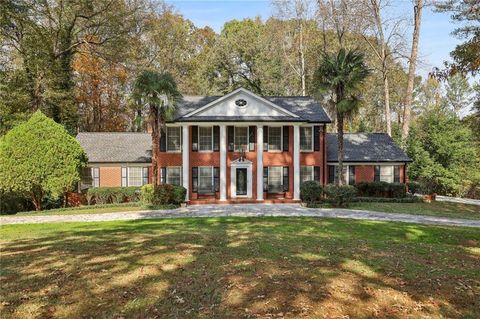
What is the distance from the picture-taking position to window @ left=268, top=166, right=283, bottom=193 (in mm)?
25380

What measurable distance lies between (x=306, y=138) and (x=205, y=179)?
7708mm

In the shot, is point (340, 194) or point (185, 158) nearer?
point (340, 194)

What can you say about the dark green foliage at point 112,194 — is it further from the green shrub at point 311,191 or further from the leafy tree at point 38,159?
the green shrub at point 311,191

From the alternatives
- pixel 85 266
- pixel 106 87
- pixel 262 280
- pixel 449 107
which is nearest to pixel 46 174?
pixel 85 266

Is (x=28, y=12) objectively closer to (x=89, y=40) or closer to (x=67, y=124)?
(x=89, y=40)

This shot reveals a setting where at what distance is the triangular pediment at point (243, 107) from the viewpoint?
2477cm

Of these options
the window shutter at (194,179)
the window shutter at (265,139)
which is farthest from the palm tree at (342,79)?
the window shutter at (194,179)

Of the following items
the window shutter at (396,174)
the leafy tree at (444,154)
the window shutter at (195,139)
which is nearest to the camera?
the window shutter at (195,139)

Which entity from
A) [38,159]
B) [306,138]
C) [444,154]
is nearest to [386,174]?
[444,154]

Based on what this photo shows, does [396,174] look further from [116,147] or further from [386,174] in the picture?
[116,147]

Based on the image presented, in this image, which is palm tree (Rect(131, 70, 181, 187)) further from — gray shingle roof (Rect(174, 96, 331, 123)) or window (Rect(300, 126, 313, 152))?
window (Rect(300, 126, 313, 152))

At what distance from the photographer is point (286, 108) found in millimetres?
27016

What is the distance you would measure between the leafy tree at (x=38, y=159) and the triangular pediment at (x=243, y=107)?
29.3 feet

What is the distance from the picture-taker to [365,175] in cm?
2711
